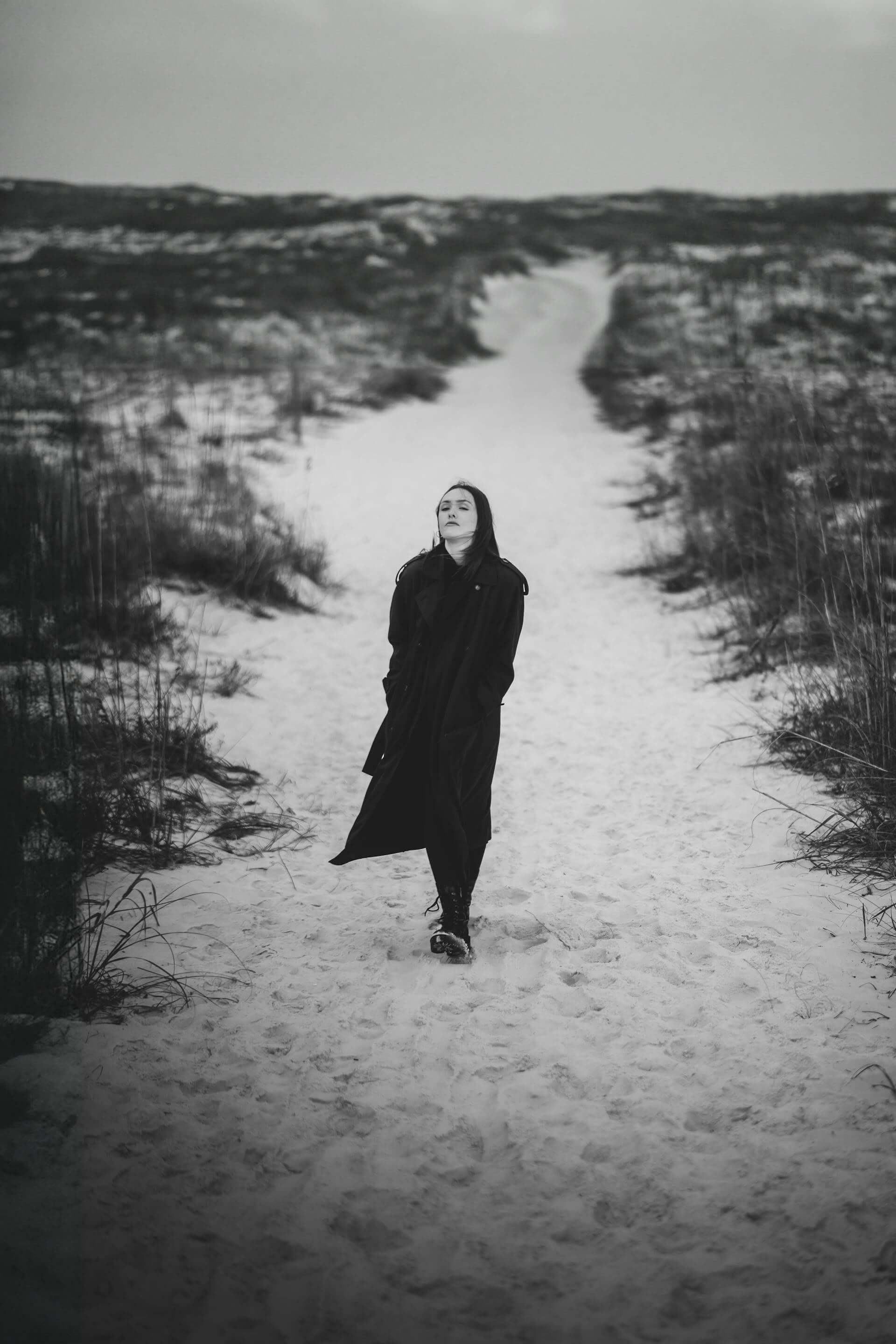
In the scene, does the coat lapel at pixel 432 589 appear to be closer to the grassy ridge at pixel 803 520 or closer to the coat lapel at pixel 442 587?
the coat lapel at pixel 442 587

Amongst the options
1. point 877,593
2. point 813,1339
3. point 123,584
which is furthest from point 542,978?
point 123,584

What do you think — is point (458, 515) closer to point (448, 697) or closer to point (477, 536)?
point (477, 536)

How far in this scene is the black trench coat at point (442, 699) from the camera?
2.88m

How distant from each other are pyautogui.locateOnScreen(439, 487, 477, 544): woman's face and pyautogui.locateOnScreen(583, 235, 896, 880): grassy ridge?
5.29 ft

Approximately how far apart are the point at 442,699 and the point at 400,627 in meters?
0.31

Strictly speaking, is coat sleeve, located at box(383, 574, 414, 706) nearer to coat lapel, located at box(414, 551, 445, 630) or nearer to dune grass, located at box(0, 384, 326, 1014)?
coat lapel, located at box(414, 551, 445, 630)

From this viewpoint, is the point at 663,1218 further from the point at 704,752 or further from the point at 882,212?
the point at 882,212

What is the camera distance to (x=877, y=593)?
3.69m

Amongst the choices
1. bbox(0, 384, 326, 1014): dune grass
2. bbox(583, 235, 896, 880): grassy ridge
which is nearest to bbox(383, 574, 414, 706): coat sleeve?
bbox(0, 384, 326, 1014): dune grass

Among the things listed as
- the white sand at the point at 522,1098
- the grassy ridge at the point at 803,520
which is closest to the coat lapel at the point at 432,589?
the white sand at the point at 522,1098

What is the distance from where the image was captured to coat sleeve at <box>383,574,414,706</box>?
2.97 metres

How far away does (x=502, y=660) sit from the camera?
2898 millimetres

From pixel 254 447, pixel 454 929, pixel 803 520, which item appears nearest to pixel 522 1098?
pixel 454 929

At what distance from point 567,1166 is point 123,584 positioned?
5.01 metres
